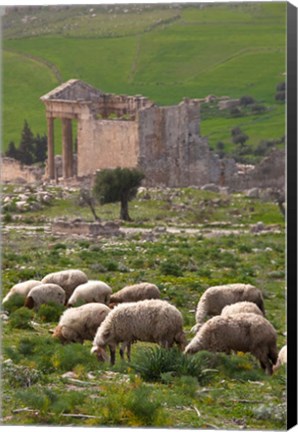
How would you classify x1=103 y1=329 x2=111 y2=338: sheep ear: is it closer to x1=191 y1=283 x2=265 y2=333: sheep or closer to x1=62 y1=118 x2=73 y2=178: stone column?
x1=191 y1=283 x2=265 y2=333: sheep

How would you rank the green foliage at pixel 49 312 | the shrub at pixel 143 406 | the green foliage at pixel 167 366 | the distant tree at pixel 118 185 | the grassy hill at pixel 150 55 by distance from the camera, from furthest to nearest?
1. the green foliage at pixel 49 312
2. the distant tree at pixel 118 185
3. the grassy hill at pixel 150 55
4. the green foliage at pixel 167 366
5. the shrub at pixel 143 406

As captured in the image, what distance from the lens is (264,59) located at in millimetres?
15070

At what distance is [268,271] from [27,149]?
274 cm

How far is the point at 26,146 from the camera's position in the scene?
16047 millimetres

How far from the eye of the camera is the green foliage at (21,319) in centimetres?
1578

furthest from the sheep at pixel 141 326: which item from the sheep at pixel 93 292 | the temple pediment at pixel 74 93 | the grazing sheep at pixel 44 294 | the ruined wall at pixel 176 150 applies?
the temple pediment at pixel 74 93

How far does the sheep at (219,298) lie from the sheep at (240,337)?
0.37 metres

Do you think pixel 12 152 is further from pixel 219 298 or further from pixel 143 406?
pixel 143 406

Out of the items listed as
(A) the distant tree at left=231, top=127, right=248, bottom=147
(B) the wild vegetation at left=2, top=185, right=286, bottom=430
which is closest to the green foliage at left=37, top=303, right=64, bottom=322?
(B) the wild vegetation at left=2, top=185, right=286, bottom=430

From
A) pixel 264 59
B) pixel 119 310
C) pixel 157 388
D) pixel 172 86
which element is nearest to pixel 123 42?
pixel 172 86

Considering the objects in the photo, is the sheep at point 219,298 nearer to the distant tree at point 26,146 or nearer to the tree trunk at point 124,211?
the tree trunk at point 124,211

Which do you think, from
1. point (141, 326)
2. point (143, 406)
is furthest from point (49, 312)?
point (143, 406)

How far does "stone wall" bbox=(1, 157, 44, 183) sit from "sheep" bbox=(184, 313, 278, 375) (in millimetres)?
2432

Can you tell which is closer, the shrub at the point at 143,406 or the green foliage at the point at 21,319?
the shrub at the point at 143,406
